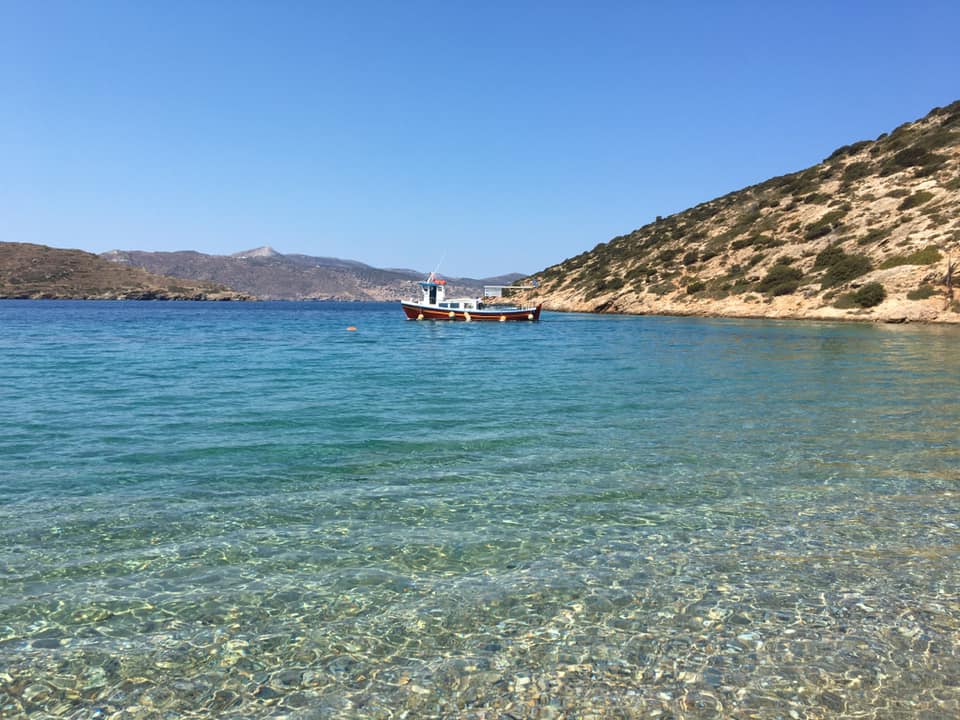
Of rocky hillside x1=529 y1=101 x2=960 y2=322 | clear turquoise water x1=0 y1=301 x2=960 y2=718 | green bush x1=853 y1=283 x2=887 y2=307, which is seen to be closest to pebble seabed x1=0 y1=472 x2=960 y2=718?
clear turquoise water x1=0 y1=301 x2=960 y2=718

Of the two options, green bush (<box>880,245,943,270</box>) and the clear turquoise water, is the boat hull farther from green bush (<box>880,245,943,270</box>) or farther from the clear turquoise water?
the clear turquoise water

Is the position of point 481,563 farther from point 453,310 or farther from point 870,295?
point 453,310

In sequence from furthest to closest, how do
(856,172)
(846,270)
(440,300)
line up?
(856,172)
(440,300)
(846,270)

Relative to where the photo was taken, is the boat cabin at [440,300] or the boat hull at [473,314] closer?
the boat hull at [473,314]

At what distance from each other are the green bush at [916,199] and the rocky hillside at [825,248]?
0.47ft

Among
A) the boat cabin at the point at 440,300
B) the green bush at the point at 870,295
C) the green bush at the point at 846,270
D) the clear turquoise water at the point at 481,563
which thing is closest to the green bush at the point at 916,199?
the green bush at the point at 846,270

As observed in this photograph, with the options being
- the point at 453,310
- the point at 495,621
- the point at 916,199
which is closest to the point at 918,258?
the point at 916,199

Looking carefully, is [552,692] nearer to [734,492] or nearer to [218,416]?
[734,492]

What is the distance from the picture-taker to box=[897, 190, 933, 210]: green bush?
64.2m

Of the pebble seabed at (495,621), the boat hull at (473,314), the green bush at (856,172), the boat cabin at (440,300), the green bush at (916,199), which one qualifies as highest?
the green bush at (856,172)

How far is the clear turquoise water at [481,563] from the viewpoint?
4832 millimetres

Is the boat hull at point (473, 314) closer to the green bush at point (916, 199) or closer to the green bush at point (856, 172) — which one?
the green bush at point (916, 199)

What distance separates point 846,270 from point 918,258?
6.47 metres

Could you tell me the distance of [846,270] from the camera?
60250 millimetres
